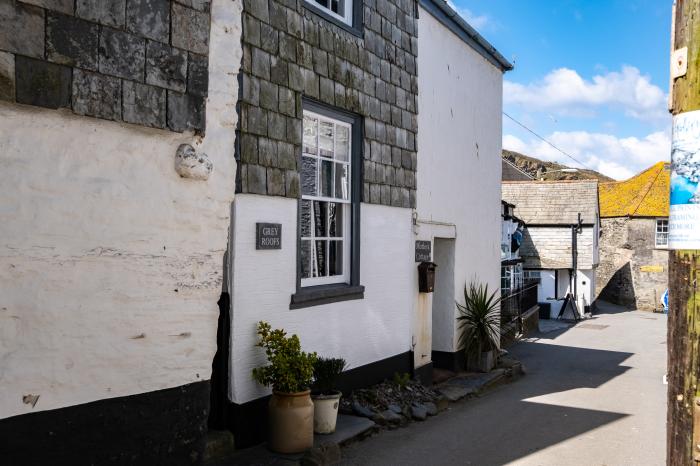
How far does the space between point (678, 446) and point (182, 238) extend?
136 inches

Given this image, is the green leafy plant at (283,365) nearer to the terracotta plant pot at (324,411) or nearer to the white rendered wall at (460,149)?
the terracotta plant pot at (324,411)

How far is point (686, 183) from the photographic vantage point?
321 centimetres

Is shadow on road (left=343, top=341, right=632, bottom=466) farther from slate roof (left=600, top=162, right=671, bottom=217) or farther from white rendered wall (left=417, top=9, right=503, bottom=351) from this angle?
slate roof (left=600, top=162, right=671, bottom=217)

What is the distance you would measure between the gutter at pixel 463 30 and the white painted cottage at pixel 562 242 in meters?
20.0

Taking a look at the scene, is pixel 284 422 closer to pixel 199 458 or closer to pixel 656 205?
pixel 199 458

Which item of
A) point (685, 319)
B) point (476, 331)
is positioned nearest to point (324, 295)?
point (685, 319)

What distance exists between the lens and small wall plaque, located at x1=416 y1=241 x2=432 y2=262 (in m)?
9.98

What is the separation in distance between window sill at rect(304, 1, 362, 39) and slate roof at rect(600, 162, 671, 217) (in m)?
31.0

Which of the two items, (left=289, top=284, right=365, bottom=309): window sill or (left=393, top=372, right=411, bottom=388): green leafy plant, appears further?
(left=393, top=372, right=411, bottom=388): green leafy plant

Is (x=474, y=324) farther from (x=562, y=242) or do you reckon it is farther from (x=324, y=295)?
(x=562, y=242)

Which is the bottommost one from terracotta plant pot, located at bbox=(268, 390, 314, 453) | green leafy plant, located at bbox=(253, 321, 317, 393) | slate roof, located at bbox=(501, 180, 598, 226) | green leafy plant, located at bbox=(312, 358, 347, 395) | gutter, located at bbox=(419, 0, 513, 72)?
terracotta plant pot, located at bbox=(268, 390, 314, 453)

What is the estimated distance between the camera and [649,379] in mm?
12945

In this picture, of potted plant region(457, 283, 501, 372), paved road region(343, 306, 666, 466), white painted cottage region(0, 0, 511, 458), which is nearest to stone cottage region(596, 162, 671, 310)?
paved road region(343, 306, 666, 466)

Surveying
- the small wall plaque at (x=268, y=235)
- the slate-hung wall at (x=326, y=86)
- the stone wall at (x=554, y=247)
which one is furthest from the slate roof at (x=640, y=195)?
the small wall plaque at (x=268, y=235)
